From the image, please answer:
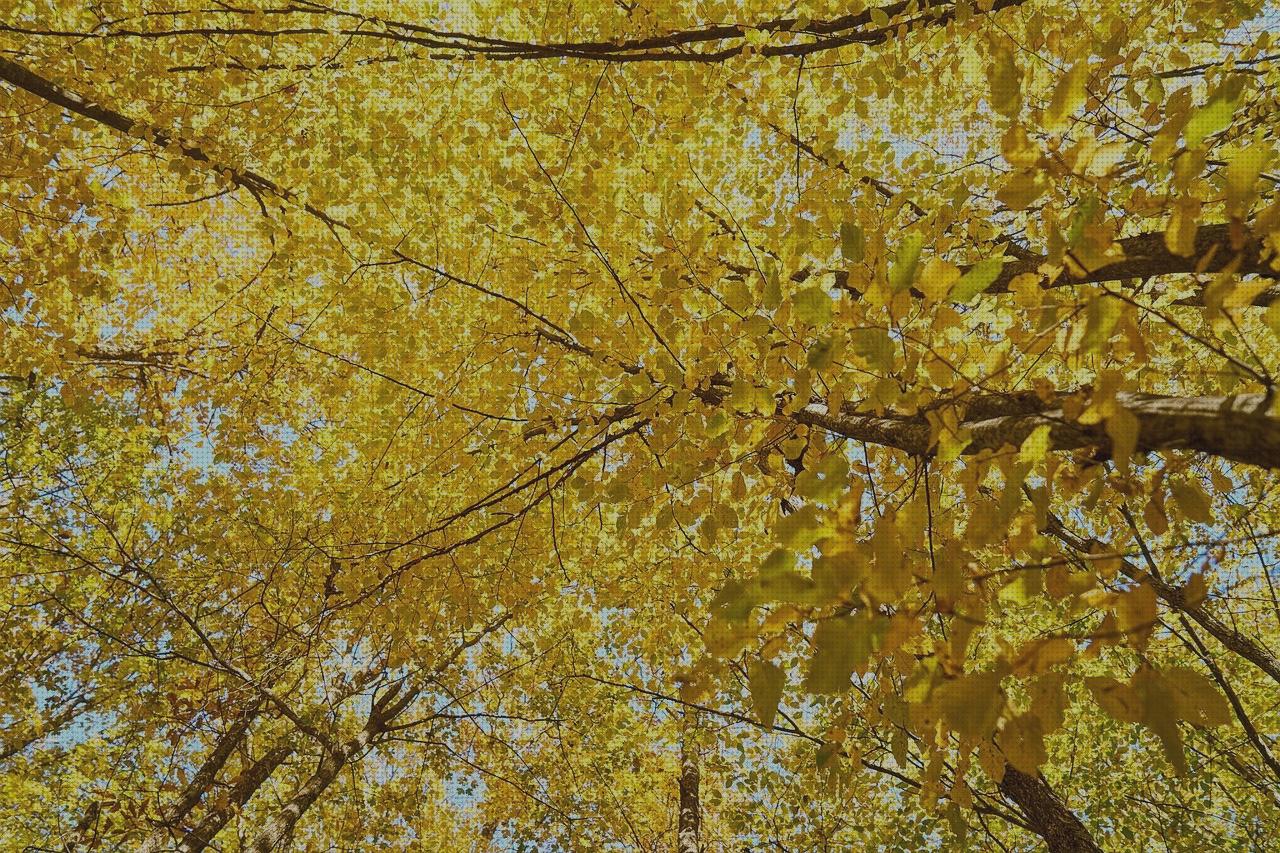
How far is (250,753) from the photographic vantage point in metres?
7.62

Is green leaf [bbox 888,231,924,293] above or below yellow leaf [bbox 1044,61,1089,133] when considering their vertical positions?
below

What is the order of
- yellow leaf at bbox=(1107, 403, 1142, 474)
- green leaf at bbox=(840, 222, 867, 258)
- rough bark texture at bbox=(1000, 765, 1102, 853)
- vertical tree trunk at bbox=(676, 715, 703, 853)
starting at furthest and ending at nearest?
vertical tree trunk at bbox=(676, 715, 703, 853)
rough bark texture at bbox=(1000, 765, 1102, 853)
green leaf at bbox=(840, 222, 867, 258)
yellow leaf at bbox=(1107, 403, 1142, 474)

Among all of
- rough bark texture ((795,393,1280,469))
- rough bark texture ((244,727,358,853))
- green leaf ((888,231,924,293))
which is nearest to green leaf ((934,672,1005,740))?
rough bark texture ((795,393,1280,469))

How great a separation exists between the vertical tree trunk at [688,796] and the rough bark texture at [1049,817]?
2952 millimetres

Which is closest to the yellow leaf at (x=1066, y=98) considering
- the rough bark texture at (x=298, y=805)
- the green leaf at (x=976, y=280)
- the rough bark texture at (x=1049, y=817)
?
the green leaf at (x=976, y=280)


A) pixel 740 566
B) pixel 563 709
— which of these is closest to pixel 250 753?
pixel 563 709

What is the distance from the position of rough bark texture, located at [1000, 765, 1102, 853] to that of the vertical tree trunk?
2952mm

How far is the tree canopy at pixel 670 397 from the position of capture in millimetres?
1021

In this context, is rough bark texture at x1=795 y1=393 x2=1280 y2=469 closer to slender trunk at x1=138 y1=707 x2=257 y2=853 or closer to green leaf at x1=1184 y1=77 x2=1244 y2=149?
green leaf at x1=1184 y1=77 x2=1244 y2=149

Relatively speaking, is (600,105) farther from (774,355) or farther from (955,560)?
(955,560)

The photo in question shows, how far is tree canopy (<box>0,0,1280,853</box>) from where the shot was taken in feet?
3.35

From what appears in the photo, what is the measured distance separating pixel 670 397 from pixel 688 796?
616 cm

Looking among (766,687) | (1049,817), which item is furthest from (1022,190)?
(1049,817)

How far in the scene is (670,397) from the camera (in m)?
2.51
